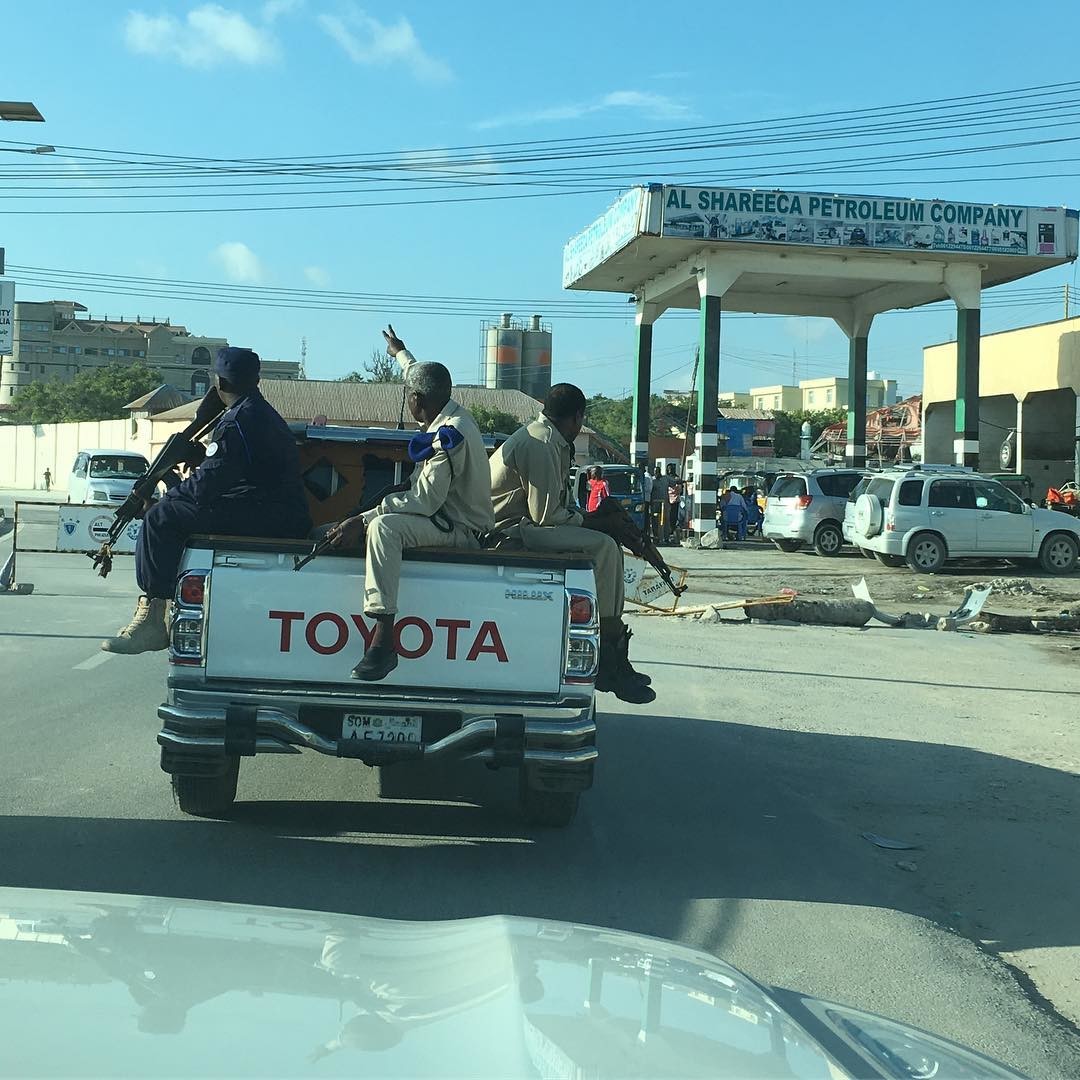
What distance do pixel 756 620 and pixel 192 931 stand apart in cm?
1505

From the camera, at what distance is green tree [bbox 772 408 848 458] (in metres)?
90.8

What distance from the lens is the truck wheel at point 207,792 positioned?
641 centimetres

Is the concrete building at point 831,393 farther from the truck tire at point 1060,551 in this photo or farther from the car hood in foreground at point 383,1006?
the car hood in foreground at point 383,1006

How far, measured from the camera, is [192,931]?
267 centimetres

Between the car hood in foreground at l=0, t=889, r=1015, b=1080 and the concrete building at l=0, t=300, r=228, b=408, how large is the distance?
529ft

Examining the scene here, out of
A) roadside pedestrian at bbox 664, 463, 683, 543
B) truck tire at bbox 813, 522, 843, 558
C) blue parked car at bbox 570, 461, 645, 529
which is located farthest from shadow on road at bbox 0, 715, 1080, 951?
roadside pedestrian at bbox 664, 463, 683, 543

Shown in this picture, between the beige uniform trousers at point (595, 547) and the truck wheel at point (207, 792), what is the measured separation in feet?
6.35

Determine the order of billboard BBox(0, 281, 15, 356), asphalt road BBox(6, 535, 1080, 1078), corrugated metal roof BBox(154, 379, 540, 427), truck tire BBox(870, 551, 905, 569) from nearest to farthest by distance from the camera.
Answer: asphalt road BBox(6, 535, 1080, 1078)
truck tire BBox(870, 551, 905, 569)
billboard BBox(0, 281, 15, 356)
corrugated metal roof BBox(154, 379, 540, 427)

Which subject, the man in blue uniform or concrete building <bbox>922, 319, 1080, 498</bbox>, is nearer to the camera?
the man in blue uniform

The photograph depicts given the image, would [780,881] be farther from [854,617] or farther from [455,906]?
[854,617]

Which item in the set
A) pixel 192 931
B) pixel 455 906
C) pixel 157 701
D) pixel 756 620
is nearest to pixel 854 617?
pixel 756 620

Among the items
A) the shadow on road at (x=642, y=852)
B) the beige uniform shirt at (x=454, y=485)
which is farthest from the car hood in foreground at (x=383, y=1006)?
the beige uniform shirt at (x=454, y=485)

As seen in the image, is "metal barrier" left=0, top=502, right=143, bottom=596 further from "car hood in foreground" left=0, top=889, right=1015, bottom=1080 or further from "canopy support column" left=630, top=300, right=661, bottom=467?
"canopy support column" left=630, top=300, right=661, bottom=467

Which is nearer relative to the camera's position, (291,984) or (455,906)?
(291,984)
